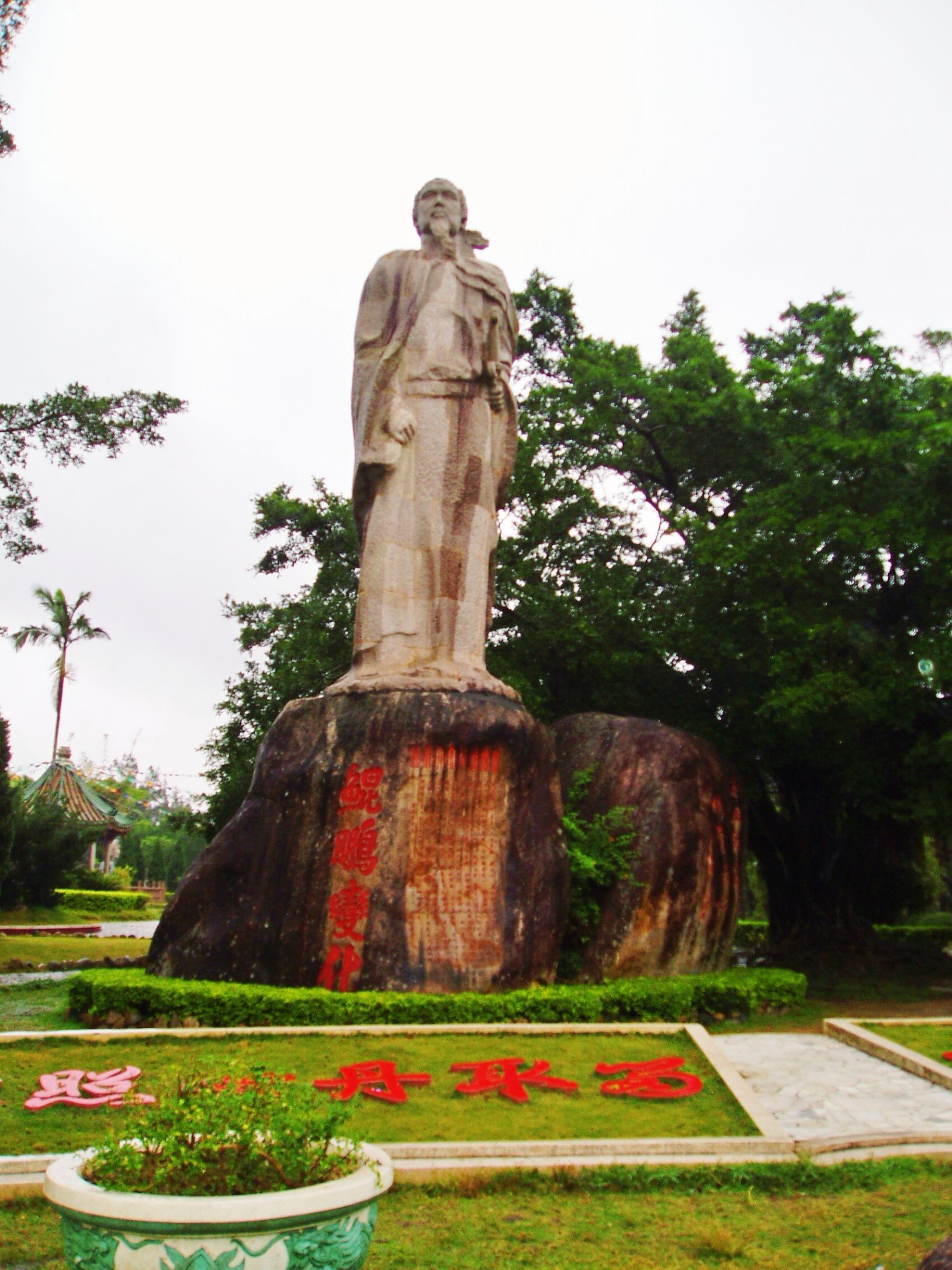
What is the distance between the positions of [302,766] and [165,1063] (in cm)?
253

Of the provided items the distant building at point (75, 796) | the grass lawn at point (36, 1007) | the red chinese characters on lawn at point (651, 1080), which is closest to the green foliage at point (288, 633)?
the grass lawn at point (36, 1007)

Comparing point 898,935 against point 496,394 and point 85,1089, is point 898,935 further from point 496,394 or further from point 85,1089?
point 85,1089

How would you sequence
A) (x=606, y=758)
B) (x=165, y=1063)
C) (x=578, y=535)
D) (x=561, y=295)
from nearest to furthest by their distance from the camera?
(x=165, y=1063) → (x=606, y=758) → (x=578, y=535) → (x=561, y=295)

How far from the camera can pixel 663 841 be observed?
816 cm

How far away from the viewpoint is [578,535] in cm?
1272

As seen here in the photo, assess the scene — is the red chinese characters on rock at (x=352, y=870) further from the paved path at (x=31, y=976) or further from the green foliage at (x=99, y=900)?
the green foliage at (x=99, y=900)

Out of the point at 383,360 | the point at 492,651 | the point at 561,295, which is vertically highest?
the point at 561,295

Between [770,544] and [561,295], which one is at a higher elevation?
[561,295]

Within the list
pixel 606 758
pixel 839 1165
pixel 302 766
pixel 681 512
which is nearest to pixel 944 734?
pixel 606 758

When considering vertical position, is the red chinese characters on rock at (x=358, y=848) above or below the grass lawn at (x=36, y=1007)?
above

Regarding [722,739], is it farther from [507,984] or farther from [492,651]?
[507,984]

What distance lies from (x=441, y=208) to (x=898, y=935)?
1295 cm

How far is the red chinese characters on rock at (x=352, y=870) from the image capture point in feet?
21.7

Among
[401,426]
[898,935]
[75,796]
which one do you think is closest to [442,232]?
[401,426]
